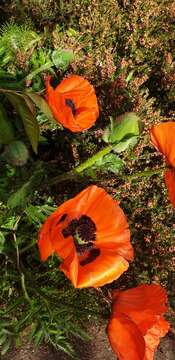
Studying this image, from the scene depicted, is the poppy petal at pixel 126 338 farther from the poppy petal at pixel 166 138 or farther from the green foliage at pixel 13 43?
the green foliage at pixel 13 43

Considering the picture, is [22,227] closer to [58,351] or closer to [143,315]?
[58,351]

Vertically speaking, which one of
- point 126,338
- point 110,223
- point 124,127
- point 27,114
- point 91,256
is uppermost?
point 27,114

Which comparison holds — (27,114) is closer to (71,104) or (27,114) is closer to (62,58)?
(71,104)

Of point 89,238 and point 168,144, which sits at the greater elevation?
point 168,144

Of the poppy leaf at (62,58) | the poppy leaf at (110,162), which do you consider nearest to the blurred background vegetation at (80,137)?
the poppy leaf at (62,58)

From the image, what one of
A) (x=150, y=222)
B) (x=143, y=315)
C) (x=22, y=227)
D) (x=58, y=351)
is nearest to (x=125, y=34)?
(x=150, y=222)

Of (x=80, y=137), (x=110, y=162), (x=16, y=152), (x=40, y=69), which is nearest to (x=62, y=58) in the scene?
(x=40, y=69)

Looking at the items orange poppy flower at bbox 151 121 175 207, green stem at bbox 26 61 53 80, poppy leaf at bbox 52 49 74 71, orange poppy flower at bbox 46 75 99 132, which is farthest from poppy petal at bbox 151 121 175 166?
poppy leaf at bbox 52 49 74 71
